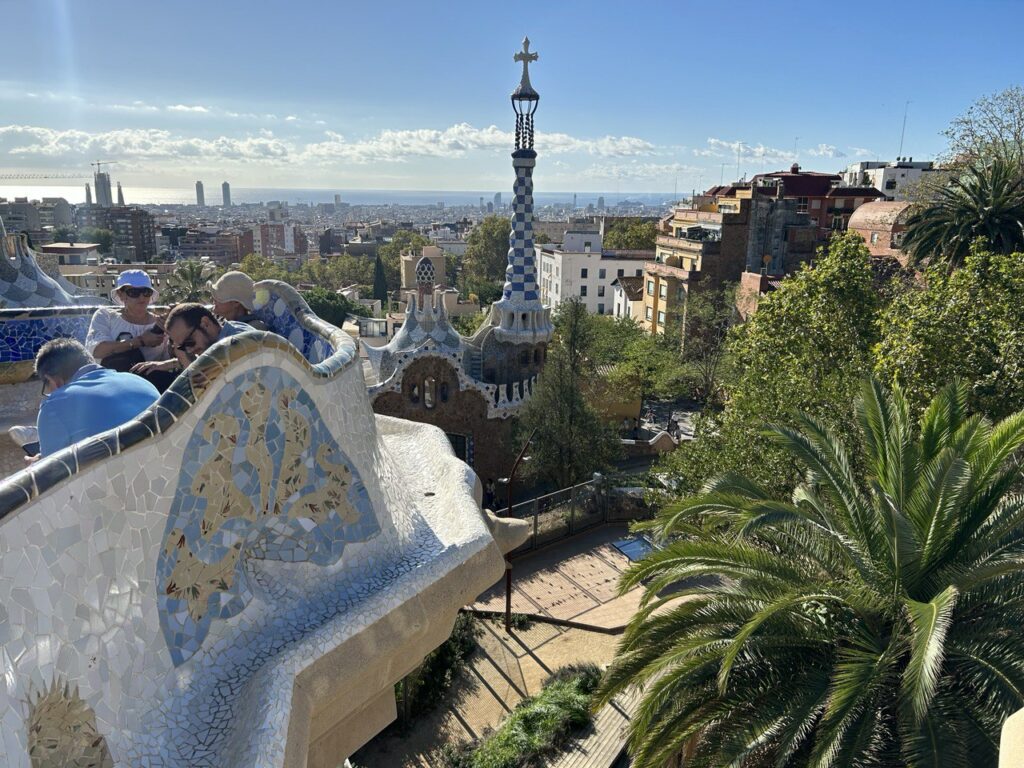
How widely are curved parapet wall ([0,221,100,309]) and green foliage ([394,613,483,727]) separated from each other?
5.78m

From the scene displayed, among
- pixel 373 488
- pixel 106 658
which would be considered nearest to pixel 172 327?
pixel 373 488

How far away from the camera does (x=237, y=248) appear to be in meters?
101

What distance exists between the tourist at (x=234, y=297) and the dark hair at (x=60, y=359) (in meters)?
1.78

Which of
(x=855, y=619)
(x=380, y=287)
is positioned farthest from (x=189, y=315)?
(x=380, y=287)

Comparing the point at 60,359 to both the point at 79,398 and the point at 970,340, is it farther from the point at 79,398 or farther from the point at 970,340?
the point at 970,340

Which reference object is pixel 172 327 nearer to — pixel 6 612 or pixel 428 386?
pixel 6 612

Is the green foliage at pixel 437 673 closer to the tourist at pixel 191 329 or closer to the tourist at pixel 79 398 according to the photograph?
the tourist at pixel 191 329

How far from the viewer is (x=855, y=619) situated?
5.07 m

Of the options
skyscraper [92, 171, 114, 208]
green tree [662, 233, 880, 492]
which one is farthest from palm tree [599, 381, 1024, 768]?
skyscraper [92, 171, 114, 208]

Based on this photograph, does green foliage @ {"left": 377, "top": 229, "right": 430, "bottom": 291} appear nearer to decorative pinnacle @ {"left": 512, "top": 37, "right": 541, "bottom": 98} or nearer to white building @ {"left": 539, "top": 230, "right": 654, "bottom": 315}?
white building @ {"left": 539, "top": 230, "right": 654, "bottom": 315}

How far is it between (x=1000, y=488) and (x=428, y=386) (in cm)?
1221

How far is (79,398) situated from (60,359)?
1.16 feet

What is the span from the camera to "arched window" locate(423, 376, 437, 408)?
1622 centimetres

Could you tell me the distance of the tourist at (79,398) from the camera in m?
3.21
